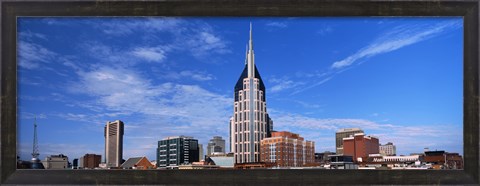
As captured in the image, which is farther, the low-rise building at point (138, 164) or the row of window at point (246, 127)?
the row of window at point (246, 127)

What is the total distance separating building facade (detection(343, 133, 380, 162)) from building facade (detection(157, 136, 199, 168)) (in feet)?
4.29

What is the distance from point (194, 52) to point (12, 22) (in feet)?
4.93

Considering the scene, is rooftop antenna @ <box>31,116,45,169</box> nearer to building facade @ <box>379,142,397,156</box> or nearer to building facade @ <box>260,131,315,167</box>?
building facade @ <box>260,131,315,167</box>

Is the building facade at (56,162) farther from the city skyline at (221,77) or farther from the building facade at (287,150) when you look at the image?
the building facade at (287,150)

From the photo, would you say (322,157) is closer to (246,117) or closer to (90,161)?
(246,117)

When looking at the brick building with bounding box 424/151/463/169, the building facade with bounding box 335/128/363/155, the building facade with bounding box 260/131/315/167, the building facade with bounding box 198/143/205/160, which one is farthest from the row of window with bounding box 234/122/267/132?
the brick building with bounding box 424/151/463/169

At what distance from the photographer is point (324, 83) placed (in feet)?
14.2

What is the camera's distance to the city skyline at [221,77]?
396 cm

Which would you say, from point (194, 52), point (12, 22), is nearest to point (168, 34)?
point (194, 52)

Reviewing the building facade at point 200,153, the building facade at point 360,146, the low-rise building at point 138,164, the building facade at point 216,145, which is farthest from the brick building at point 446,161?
the low-rise building at point 138,164

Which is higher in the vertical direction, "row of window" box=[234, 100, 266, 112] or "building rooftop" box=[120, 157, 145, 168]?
"row of window" box=[234, 100, 266, 112]

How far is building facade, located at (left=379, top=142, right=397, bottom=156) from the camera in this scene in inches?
157

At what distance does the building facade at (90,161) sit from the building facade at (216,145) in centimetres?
93

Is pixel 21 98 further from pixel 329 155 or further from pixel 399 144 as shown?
pixel 399 144
